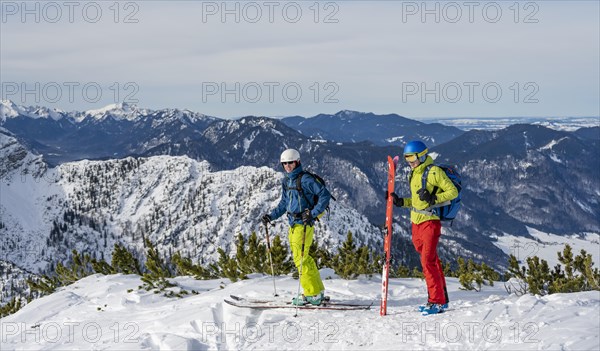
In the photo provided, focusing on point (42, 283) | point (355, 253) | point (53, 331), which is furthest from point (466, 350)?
point (42, 283)

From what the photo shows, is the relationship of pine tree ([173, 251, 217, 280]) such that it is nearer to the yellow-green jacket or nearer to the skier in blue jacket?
the skier in blue jacket

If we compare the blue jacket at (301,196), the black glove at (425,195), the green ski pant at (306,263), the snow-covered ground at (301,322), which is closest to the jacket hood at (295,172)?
the blue jacket at (301,196)

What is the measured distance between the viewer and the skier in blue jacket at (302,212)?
39.1 feet

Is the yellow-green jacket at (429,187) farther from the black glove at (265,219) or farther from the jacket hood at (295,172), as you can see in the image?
the black glove at (265,219)

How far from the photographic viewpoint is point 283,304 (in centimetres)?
1209

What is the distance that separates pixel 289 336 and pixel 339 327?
1039mm

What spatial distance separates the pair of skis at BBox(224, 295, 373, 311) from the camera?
38.9ft

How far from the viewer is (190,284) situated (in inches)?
640

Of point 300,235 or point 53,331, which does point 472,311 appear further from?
point 53,331

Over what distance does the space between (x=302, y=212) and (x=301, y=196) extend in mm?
379

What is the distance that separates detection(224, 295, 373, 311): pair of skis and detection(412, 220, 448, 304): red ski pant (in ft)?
5.60

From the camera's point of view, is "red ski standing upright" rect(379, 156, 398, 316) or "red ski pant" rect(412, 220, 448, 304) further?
"red ski standing upright" rect(379, 156, 398, 316)

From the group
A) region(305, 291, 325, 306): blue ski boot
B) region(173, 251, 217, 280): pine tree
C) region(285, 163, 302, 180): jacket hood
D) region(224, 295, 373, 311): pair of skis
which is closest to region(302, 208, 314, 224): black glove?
region(285, 163, 302, 180): jacket hood

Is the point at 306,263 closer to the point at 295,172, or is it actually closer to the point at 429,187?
the point at 295,172
